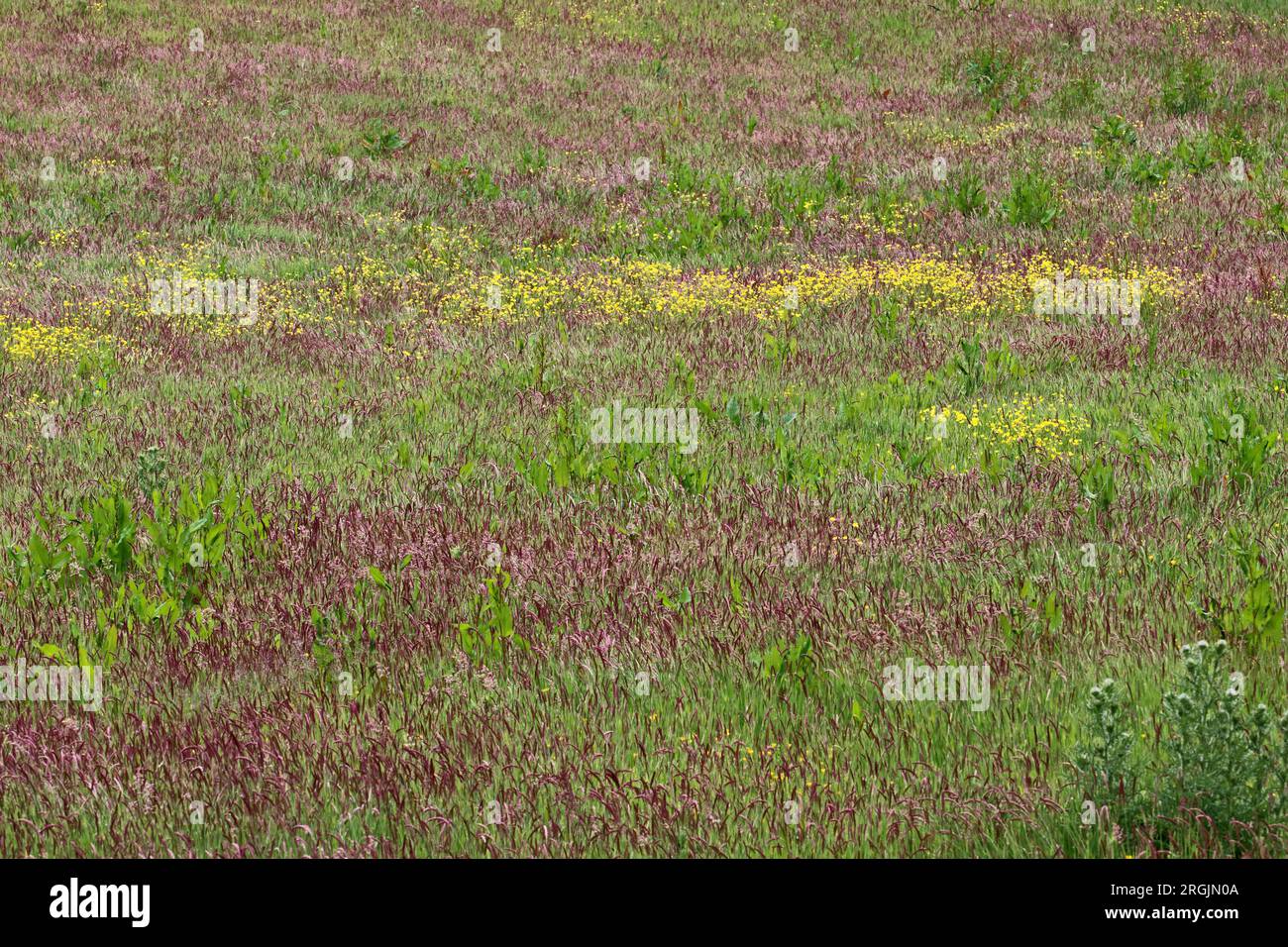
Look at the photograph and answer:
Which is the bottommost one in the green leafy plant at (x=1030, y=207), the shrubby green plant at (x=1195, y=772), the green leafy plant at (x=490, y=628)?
the shrubby green plant at (x=1195, y=772)

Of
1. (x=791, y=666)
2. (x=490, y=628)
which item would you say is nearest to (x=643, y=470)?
(x=490, y=628)

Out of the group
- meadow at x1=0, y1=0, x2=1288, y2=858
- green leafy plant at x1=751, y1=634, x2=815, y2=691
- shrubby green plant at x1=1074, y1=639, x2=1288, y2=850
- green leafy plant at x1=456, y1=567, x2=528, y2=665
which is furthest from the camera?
green leafy plant at x1=456, y1=567, x2=528, y2=665

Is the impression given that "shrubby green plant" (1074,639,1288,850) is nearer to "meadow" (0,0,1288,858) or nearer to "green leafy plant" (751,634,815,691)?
"meadow" (0,0,1288,858)

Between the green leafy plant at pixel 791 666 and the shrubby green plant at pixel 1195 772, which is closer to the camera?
the shrubby green plant at pixel 1195 772

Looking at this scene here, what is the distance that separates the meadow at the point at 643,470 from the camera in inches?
143

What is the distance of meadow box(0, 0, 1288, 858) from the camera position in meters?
3.63

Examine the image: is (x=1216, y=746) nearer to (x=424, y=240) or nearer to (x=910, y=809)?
(x=910, y=809)

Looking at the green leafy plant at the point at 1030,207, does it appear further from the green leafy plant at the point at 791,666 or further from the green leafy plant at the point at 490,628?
the green leafy plant at the point at 791,666

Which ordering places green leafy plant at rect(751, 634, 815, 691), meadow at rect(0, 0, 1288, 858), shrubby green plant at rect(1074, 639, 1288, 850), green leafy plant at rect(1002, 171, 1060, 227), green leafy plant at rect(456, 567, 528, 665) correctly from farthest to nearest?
green leafy plant at rect(1002, 171, 1060, 227) < green leafy plant at rect(456, 567, 528, 665) < green leafy plant at rect(751, 634, 815, 691) < meadow at rect(0, 0, 1288, 858) < shrubby green plant at rect(1074, 639, 1288, 850)

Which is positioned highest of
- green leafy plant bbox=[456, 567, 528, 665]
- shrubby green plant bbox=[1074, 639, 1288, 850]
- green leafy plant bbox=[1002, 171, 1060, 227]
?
green leafy plant bbox=[1002, 171, 1060, 227]

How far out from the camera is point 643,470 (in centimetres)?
692

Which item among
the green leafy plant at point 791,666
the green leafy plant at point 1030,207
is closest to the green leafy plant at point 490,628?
the green leafy plant at point 791,666

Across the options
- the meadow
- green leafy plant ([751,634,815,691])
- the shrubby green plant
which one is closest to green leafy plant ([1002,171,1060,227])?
the meadow

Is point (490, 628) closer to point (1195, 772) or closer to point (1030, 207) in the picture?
point (1195, 772)
